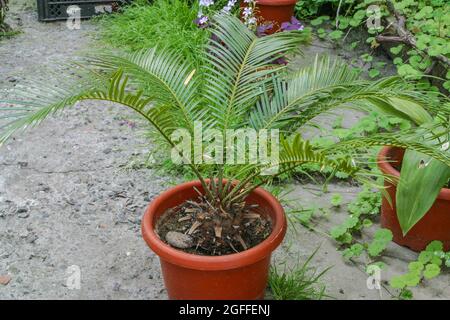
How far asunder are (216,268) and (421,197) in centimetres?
106

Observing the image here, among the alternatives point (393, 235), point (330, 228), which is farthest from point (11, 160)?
point (393, 235)

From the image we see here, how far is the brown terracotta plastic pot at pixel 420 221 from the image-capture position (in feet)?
9.78

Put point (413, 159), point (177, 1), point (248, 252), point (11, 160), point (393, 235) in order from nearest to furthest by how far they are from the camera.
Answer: point (248, 252) → point (413, 159) → point (393, 235) → point (11, 160) → point (177, 1)

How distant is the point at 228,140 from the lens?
2557 millimetres

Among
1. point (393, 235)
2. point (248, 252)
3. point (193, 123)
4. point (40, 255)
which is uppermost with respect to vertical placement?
point (193, 123)

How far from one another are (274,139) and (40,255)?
52.2 inches

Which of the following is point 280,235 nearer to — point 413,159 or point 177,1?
point 413,159

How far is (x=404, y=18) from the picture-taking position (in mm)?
4703

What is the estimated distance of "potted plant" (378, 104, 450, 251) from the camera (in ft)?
9.53

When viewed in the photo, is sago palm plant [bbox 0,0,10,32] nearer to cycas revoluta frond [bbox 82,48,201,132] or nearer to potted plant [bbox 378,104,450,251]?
cycas revoluta frond [bbox 82,48,201,132]

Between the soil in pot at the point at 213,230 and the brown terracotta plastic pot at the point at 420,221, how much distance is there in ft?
2.19

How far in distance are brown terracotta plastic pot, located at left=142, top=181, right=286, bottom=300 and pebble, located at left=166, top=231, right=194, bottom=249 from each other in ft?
0.25

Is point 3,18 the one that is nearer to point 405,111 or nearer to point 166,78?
point 166,78

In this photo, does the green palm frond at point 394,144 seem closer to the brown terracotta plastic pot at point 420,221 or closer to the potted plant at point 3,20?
the brown terracotta plastic pot at point 420,221
